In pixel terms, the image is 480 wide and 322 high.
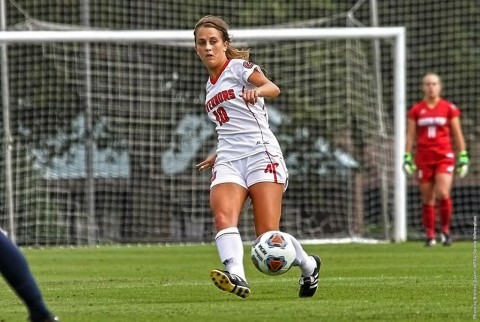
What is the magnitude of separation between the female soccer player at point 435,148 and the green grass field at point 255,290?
1.47 metres

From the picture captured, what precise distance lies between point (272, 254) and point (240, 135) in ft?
3.47

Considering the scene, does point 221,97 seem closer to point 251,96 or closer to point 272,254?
point 251,96

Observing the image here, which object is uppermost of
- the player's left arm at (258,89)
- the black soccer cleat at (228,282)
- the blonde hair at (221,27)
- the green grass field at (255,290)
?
the blonde hair at (221,27)

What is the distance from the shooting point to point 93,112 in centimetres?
2281

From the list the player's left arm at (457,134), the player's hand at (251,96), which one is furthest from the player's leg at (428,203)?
the player's hand at (251,96)

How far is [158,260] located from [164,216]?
22.5 ft

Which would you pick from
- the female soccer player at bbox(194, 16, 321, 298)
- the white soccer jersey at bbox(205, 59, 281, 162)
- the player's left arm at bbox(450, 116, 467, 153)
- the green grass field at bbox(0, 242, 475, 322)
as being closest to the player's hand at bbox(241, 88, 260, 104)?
the female soccer player at bbox(194, 16, 321, 298)

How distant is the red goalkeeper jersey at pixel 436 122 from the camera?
1809 centimetres

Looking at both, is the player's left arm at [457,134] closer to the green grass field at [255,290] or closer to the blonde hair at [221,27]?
the green grass field at [255,290]

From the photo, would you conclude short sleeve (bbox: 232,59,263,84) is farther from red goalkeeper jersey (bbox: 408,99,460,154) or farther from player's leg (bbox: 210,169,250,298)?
red goalkeeper jersey (bbox: 408,99,460,154)

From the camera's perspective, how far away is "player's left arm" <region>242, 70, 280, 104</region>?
29.0ft

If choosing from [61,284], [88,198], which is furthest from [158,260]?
[88,198]

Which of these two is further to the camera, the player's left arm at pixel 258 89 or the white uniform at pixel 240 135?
the white uniform at pixel 240 135

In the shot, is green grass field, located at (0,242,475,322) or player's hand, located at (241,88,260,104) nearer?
green grass field, located at (0,242,475,322)
